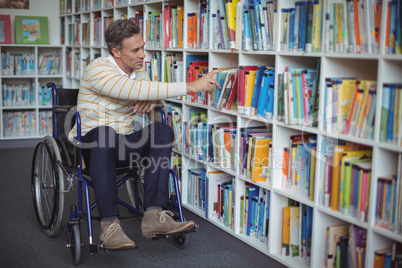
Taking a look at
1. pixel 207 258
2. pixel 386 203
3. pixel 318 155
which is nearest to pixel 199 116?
pixel 207 258

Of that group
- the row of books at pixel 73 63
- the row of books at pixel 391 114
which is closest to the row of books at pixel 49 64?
the row of books at pixel 73 63

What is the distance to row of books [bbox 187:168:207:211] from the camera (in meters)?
3.15

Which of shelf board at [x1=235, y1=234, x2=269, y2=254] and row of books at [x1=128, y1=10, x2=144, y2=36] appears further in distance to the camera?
row of books at [x1=128, y1=10, x2=144, y2=36]

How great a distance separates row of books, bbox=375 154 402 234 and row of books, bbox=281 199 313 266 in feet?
1.57

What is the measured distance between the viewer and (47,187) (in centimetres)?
290

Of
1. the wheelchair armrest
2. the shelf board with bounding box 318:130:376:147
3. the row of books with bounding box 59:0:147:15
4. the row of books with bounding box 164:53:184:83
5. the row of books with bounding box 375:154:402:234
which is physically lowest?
the row of books with bounding box 375:154:402:234

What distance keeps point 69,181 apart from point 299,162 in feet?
4.27

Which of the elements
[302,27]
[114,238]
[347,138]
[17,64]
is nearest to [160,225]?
[114,238]

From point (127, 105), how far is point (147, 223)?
2.19 ft

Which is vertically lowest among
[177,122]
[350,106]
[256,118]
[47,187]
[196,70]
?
[47,187]

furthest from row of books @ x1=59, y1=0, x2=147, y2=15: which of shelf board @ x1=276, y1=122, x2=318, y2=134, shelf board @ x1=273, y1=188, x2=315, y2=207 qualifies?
shelf board @ x1=273, y1=188, x2=315, y2=207

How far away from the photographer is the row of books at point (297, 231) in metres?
2.34

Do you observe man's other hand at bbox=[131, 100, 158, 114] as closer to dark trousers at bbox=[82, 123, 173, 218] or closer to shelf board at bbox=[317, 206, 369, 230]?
dark trousers at bbox=[82, 123, 173, 218]

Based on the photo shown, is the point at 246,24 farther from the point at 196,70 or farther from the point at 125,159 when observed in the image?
the point at 125,159
